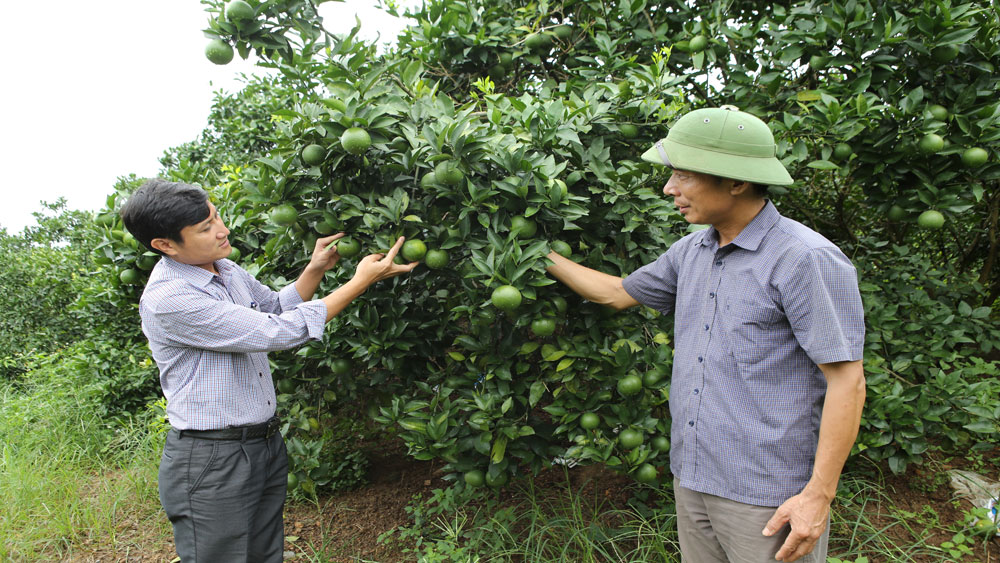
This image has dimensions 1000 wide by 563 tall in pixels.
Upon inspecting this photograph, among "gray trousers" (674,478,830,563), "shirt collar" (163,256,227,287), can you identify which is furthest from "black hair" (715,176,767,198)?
"shirt collar" (163,256,227,287)

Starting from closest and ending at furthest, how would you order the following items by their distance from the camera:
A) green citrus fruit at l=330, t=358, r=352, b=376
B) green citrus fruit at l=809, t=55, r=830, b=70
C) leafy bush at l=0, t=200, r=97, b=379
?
green citrus fruit at l=330, t=358, r=352, b=376
green citrus fruit at l=809, t=55, r=830, b=70
leafy bush at l=0, t=200, r=97, b=379

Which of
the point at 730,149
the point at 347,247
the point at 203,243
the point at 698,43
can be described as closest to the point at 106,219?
the point at 203,243

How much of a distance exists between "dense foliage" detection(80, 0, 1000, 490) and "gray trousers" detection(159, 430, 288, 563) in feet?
1.75

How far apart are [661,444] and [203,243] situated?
1.70 meters

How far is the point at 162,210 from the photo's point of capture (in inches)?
69.7

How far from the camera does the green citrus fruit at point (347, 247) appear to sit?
2.02 metres

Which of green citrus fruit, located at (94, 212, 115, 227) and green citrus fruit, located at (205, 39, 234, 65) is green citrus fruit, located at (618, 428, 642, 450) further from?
green citrus fruit, located at (94, 212, 115, 227)

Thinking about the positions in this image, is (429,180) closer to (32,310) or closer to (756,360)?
(756,360)

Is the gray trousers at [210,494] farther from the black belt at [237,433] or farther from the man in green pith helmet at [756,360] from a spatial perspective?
the man in green pith helmet at [756,360]

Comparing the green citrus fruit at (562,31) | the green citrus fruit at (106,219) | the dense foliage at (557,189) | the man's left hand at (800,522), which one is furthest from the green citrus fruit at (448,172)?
the green citrus fruit at (106,219)

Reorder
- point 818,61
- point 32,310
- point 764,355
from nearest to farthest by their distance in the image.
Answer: point 764,355
point 818,61
point 32,310

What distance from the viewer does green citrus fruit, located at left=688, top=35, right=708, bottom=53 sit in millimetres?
2981

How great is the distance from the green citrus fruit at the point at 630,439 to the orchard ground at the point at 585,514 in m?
0.67

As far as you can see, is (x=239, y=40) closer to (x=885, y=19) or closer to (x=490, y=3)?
(x=490, y=3)
